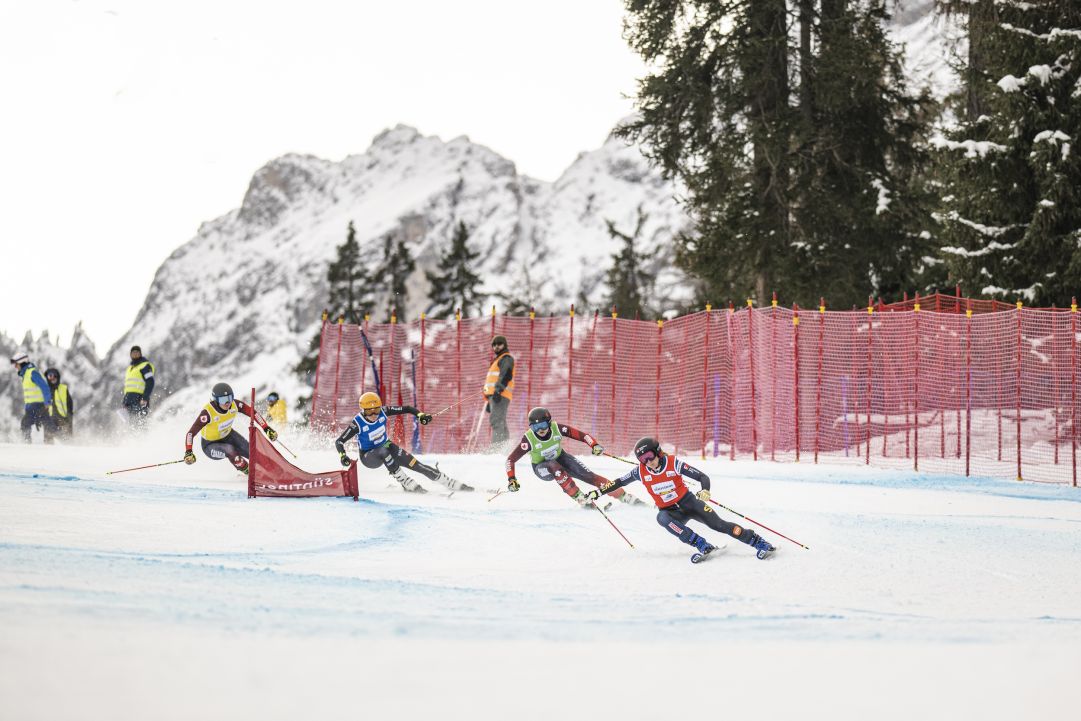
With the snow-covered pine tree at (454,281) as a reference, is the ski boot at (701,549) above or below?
below

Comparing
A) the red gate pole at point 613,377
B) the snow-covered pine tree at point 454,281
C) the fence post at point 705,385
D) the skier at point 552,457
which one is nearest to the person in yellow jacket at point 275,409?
the red gate pole at point 613,377

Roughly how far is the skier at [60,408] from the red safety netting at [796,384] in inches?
194

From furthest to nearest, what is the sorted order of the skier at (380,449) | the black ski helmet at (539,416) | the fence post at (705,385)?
the fence post at (705,385) → the skier at (380,449) → the black ski helmet at (539,416)

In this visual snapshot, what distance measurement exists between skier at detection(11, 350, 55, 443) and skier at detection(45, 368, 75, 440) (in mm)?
118

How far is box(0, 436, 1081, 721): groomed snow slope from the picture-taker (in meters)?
5.11

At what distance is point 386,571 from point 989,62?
69.4 ft

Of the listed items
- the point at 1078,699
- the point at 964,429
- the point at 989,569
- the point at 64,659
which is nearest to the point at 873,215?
the point at 964,429

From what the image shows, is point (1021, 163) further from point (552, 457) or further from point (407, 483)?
point (407, 483)

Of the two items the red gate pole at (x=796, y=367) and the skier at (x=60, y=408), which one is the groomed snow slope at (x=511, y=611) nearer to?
the red gate pole at (x=796, y=367)

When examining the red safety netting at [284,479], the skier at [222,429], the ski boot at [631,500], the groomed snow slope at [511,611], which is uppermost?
the skier at [222,429]

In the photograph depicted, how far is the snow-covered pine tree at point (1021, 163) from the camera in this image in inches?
835

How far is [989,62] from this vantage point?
23891 mm

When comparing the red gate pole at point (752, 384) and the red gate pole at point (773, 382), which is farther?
the red gate pole at point (773, 382)

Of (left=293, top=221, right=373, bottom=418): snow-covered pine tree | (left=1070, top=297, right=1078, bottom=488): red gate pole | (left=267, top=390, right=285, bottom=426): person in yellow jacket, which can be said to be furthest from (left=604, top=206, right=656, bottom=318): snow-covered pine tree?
(left=1070, top=297, right=1078, bottom=488): red gate pole
